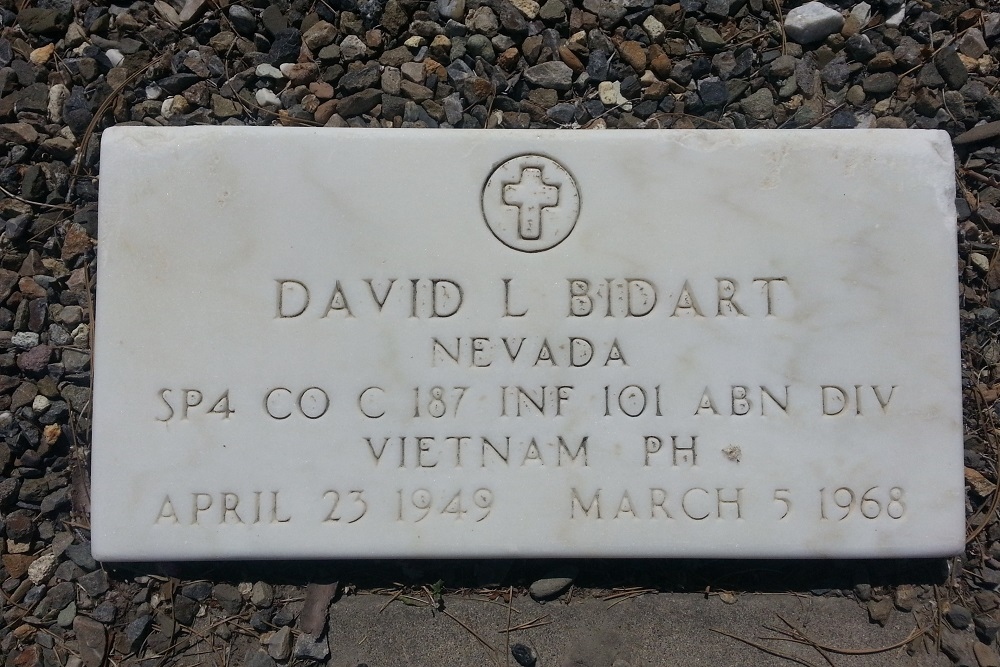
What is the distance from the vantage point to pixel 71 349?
229 cm

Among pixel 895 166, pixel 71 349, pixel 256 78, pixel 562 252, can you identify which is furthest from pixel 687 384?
pixel 71 349

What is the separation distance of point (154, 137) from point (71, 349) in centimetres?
77

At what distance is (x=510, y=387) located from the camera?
6.80ft

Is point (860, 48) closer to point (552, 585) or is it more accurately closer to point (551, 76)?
point (551, 76)

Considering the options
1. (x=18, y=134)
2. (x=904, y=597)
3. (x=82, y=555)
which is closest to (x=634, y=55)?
(x=904, y=597)

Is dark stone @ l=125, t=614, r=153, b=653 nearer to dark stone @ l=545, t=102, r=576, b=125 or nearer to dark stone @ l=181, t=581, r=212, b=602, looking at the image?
dark stone @ l=181, t=581, r=212, b=602

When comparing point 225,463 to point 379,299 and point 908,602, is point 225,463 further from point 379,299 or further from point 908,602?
point 908,602

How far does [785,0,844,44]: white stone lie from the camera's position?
7.61 ft

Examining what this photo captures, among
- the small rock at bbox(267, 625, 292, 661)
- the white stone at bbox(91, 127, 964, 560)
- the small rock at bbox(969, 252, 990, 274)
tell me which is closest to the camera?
the white stone at bbox(91, 127, 964, 560)

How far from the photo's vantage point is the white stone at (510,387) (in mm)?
2076

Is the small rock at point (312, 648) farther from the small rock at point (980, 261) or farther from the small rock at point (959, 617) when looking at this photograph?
the small rock at point (980, 261)

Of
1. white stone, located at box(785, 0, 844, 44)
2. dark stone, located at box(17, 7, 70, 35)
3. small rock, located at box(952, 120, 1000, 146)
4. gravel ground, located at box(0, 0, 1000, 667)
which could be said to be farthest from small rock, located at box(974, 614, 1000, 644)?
dark stone, located at box(17, 7, 70, 35)

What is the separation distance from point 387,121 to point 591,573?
165 centimetres

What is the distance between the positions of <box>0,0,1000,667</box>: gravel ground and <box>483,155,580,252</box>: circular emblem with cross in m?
0.28
